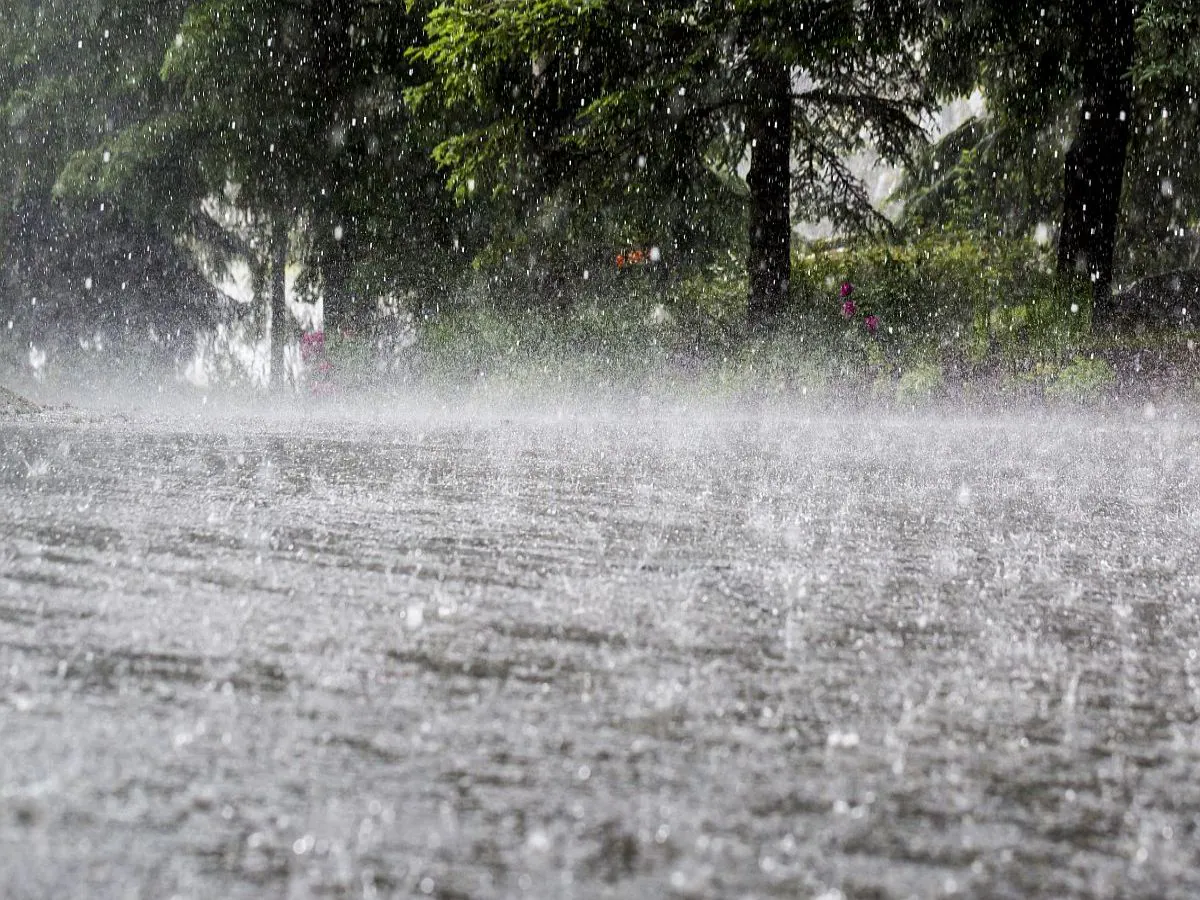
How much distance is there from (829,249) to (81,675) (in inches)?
558

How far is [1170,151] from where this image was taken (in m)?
14.2

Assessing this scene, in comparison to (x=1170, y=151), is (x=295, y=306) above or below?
below

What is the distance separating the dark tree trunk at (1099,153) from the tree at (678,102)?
174 centimetres

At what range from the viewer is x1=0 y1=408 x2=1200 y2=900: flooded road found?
990 mm

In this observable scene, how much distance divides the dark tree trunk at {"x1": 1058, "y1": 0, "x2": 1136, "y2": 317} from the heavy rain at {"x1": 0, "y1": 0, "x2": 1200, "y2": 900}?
5cm

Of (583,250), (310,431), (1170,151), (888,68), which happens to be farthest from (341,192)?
(1170,151)

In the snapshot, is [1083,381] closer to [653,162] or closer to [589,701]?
[653,162]

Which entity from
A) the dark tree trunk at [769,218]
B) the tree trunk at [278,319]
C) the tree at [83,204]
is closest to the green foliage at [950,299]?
the dark tree trunk at [769,218]

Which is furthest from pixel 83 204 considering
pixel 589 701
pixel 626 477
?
pixel 589 701

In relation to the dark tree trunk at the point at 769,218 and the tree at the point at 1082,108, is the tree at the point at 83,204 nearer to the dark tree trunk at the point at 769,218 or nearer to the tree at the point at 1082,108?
the dark tree trunk at the point at 769,218

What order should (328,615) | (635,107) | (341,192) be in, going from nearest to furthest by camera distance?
(328,615) < (635,107) < (341,192)

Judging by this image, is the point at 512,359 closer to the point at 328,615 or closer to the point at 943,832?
the point at 328,615

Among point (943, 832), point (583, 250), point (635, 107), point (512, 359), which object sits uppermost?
point (635, 107)

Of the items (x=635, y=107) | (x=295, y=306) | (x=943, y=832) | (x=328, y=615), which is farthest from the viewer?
(x=295, y=306)
